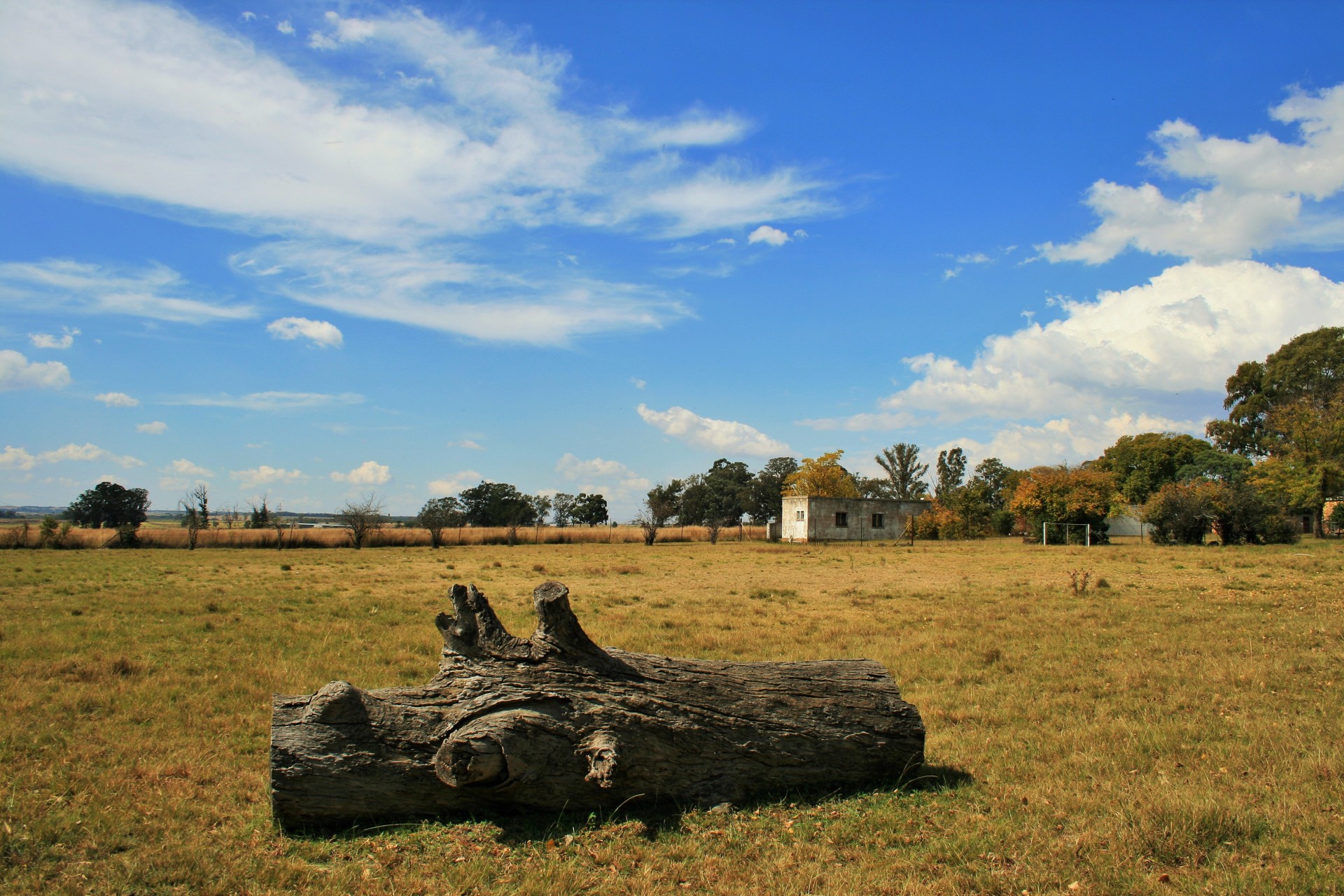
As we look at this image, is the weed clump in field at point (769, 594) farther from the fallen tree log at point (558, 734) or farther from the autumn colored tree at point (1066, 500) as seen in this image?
the autumn colored tree at point (1066, 500)

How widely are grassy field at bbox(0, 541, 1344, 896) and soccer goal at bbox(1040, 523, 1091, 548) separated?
104 feet

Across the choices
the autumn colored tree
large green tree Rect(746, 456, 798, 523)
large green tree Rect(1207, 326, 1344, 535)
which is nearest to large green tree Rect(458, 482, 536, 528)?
large green tree Rect(746, 456, 798, 523)

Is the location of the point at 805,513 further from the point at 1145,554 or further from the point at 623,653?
the point at 623,653

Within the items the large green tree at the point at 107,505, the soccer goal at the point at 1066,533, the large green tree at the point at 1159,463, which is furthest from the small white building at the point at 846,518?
the large green tree at the point at 107,505

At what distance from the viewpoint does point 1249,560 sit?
29188 millimetres

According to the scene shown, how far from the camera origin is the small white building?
211 feet

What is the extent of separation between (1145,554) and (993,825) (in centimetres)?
3389

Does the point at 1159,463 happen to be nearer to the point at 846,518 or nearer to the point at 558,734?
the point at 846,518

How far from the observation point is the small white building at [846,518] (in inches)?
2537

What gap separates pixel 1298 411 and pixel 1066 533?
25.2 meters

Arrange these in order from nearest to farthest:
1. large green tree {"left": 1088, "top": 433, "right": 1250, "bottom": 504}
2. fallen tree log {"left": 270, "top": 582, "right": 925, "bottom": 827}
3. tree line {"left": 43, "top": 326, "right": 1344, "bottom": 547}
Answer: fallen tree log {"left": 270, "top": 582, "right": 925, "bottom": 827}, tree line {"left": 43, "top": 326, "right": 1344, "bottom": 547}, large green tree {"left": 1088, "top": 433, "right": 1250, "bottom": 504}

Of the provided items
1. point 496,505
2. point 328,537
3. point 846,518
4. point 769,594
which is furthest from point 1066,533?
point 496,505

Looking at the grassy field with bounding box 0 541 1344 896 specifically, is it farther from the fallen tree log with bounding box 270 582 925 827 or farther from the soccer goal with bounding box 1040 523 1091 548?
the soccer goal with bounding box 1040 523 1091 548

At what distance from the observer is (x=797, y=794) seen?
616 centimetres
